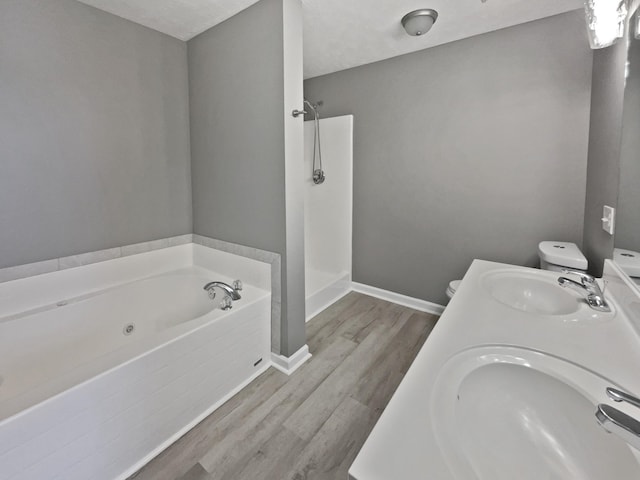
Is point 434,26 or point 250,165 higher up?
point 434,26

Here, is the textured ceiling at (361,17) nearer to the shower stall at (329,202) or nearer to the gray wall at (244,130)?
the gray wall at (244,130)

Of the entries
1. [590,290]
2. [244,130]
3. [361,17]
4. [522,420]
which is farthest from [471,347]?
[361,17]

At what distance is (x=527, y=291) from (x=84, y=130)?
9.49ft

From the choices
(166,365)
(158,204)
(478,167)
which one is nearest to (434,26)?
(478,167)

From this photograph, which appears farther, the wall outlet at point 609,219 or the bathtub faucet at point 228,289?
the bathtub faucet at point 228,289

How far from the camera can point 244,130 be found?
82.7 inches

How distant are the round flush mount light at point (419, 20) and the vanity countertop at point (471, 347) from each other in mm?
1779

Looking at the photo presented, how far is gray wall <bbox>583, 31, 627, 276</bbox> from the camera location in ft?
4.38

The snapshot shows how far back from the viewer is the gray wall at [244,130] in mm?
→ 1903

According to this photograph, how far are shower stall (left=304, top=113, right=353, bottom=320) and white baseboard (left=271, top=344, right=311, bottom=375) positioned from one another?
0.86 meters

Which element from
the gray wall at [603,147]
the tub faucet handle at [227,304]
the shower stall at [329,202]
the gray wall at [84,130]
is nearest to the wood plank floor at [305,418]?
the tub faucet handle at [227,304]

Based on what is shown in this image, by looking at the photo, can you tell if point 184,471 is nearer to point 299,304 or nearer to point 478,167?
point 299,304

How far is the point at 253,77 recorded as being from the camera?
1.99m

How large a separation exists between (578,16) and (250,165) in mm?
2383
